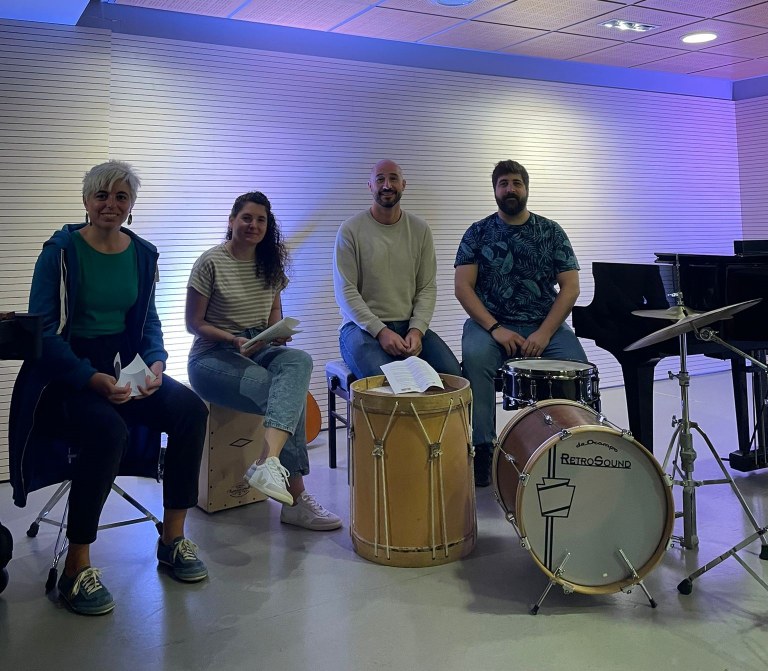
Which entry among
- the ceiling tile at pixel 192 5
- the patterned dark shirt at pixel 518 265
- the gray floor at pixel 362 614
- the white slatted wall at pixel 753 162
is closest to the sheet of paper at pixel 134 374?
the gray floor at pixel 362 614

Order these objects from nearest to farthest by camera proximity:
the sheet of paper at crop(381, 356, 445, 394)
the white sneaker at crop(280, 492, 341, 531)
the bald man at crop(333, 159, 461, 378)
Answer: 1. the sheet of paper at crop(381, 356, 445, 394)
2. the white sneaker at crop(280, 492, 341, 531)
3. the bald man at crop(333, 159, 461, 378)

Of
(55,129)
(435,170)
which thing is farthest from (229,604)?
(435,170)

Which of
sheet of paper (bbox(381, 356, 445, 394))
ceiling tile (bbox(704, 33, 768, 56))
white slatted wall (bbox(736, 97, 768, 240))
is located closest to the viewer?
sheet of paper (bbox(381, 356, 445, 394))

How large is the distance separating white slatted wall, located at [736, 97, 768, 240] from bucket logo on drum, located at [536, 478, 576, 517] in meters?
5.04

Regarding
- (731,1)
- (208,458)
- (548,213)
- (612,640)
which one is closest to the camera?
(612,640)

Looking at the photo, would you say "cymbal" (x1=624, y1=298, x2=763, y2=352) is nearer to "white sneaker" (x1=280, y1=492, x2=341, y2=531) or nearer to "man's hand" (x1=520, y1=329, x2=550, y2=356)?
"man's hand" (x1=520, y1=329, x2=550, y2=356)

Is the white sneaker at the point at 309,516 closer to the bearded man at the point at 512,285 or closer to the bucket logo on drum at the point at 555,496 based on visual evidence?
the bearded man at the point at 512,285

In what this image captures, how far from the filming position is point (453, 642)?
2.07 m

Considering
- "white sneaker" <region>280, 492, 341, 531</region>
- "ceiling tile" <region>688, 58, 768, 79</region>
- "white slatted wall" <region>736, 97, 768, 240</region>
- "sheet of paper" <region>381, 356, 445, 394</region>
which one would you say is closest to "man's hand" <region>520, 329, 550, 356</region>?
"sheet of paper" <region>381, 356, 445, 394</region>

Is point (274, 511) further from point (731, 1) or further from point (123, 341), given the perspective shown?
point (731, 1)

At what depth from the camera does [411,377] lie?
8.71 feet

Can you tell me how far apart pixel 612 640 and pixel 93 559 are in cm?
182

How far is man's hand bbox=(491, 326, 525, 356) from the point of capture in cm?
339

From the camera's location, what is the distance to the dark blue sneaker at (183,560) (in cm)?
249
